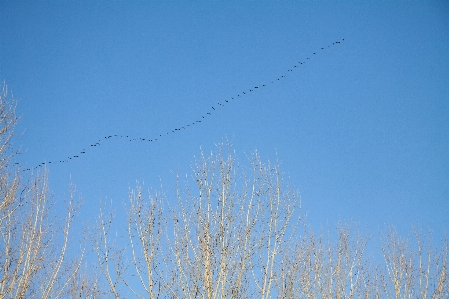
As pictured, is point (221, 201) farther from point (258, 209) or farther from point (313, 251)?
point (313, 251)

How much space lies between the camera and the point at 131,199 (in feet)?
20.7

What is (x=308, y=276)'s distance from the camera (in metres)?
7.68

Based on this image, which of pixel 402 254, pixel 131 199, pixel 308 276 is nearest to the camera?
pixel 131 199

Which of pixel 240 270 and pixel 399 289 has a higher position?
pixel 399 289

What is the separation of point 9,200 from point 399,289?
7448mm

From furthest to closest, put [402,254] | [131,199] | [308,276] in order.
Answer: [402,254] < [308,276] < [131,199]

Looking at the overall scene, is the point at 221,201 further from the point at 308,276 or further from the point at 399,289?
the point at 399,289

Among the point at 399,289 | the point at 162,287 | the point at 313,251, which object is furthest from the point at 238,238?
the point at 399,289

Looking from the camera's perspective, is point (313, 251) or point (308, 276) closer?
point (308, 276)

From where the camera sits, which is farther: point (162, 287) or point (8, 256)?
point (8, 256)

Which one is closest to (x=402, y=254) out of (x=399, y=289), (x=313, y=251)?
(x=399, y=289)

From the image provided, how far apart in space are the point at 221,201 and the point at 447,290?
526 centimetres

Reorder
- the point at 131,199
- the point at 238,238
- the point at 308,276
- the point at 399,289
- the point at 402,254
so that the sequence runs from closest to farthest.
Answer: the point at 238,238 < the point at 131,199 < the point at 308,276 < the point at 399,289 < the point at 402,254

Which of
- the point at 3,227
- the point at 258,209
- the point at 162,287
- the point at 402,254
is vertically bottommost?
the point at 162,287
